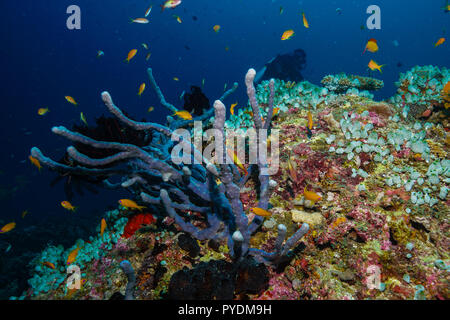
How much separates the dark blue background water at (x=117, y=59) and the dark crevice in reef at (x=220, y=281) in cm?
956

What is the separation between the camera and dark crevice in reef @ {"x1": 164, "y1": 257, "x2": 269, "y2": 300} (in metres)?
2.20

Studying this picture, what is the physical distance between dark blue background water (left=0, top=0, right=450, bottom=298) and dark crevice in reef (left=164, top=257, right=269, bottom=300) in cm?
956

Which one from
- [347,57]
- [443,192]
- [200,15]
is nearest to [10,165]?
[443,192]

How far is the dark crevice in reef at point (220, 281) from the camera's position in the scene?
2.20 m

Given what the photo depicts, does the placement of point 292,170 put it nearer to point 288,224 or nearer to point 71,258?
A: point 288,224

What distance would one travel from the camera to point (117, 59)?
298ft

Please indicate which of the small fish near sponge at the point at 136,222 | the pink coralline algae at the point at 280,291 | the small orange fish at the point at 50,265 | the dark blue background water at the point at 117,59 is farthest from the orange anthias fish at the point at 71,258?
the dark blue background water at the point at 117,59

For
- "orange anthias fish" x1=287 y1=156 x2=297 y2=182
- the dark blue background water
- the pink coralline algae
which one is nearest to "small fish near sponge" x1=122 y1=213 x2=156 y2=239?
the pink coralline algae

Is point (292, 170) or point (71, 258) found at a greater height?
point (292, 170)

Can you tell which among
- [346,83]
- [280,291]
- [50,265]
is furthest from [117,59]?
[280,291]

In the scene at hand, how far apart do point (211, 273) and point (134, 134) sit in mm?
2556

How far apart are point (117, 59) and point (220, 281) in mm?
110516

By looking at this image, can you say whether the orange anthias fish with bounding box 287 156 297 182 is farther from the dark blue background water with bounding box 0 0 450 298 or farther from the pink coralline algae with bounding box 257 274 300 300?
the dark blue background water with bounding box 0 0 450 298
